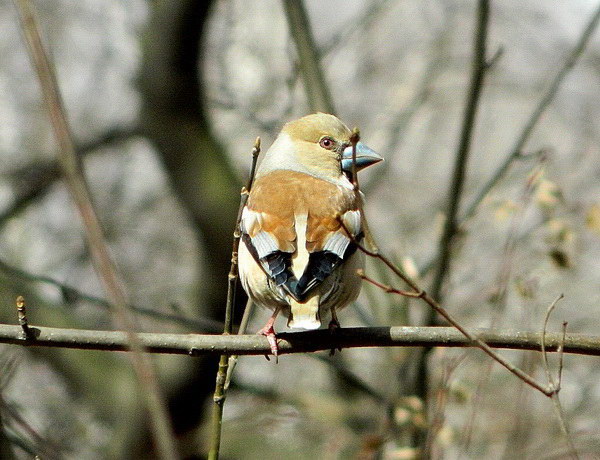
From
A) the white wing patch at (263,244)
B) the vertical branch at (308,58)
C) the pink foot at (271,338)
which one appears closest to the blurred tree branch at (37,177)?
the vertical branch at (308,58)

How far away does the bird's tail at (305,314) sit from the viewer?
12.6 feet

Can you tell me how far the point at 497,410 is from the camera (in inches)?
417

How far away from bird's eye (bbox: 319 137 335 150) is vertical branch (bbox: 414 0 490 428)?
94cm

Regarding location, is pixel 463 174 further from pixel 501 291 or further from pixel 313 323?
pixel 313 323

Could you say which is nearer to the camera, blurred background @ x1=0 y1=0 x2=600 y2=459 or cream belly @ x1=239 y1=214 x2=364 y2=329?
cream belly @ x1=239 y1=214 x2=364 y2=329

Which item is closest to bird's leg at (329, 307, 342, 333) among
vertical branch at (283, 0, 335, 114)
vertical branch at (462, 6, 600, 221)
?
vertical branch at (462, 6, 600, 221)

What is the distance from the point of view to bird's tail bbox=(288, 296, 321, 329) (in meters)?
3.85

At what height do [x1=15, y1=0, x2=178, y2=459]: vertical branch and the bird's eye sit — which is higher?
the bird's eye

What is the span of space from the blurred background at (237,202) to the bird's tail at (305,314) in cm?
101

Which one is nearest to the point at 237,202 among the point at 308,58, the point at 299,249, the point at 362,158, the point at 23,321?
the point at 308,58

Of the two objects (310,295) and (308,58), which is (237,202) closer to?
(308,58)

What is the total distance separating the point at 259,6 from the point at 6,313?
839 centimetres

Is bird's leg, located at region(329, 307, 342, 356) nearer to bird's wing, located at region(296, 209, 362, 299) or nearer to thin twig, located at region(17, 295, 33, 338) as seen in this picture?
bird's wing, located at region(296, 209, 362, 299)

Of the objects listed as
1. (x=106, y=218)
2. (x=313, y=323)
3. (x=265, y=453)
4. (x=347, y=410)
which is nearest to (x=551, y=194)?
(x=313, y=323)
